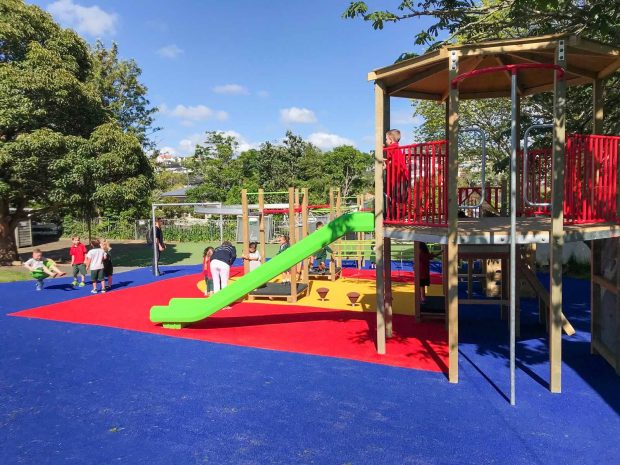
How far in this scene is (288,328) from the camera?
30.9 feet

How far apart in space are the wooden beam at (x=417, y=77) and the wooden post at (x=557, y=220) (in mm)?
1806

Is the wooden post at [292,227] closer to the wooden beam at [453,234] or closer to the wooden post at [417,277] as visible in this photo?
the wooden post at [417,277]

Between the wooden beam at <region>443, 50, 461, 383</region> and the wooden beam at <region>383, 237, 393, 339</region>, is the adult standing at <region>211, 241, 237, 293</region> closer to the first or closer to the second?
the wooden beam at <region>383, 237, 393, 339</region>

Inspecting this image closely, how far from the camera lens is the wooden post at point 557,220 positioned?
577cm

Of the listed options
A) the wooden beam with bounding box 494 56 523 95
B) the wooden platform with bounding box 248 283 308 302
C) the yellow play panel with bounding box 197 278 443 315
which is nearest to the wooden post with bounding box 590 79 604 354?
the wooden beam with bounding box 494 56 523 95

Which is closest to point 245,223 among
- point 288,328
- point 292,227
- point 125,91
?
point 292,227

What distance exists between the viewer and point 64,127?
18.6 metres

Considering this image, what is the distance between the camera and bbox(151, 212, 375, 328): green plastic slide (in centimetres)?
843

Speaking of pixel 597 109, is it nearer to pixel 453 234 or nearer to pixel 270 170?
pixel 453 234

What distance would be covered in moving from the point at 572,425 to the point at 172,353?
19.6ft

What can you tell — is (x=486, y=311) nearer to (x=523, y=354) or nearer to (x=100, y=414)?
(x=523, y=354)

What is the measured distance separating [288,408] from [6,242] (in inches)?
762

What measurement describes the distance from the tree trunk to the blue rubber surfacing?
13792 millimetres

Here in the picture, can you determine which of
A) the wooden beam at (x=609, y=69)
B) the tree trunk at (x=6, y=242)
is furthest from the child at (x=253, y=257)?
the tree trunk at (x=6, y=242)
